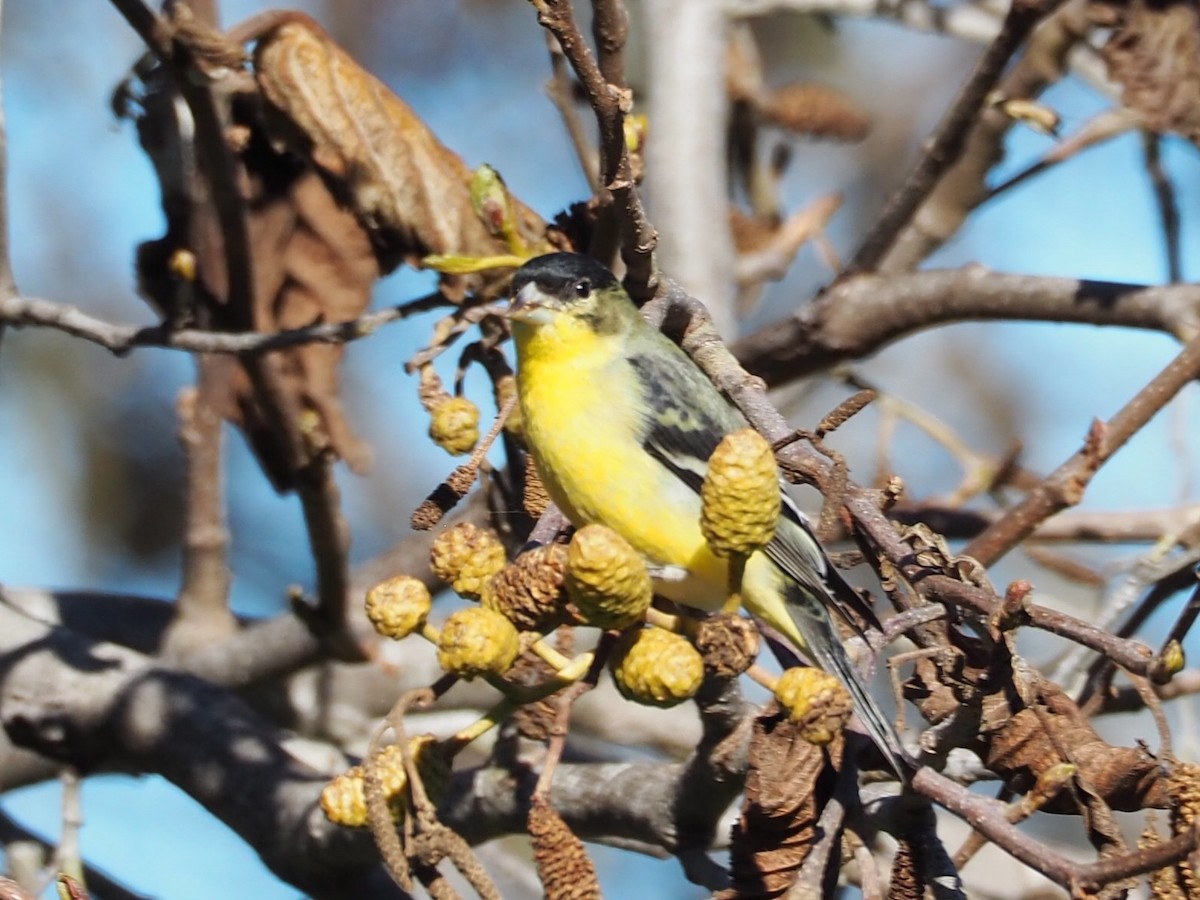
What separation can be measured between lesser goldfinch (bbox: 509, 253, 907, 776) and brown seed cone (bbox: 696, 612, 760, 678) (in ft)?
2.35

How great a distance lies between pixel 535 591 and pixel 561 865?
323mm

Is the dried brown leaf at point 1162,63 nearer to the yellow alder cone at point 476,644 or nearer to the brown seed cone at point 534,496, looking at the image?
the brown seed cone at point 534,496

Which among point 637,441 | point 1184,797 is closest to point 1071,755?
point 1184,797

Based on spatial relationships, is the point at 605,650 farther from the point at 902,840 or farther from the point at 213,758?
the point at 213,758

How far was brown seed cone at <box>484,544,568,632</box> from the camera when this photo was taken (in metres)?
1.73

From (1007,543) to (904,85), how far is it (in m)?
6.44

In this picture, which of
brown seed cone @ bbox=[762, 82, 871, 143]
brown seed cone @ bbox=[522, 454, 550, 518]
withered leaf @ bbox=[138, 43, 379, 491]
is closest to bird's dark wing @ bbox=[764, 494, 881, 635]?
brown seed cone @ bbox=[522, 454, 550, 518]

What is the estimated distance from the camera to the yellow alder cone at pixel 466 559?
1.88 m

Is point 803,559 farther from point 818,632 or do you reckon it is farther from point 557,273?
point 557,273

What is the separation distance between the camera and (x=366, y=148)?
10.1ft

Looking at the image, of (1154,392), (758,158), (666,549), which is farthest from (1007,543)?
(758,158)

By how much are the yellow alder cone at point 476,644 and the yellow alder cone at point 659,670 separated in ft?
0.47

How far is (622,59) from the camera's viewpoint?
2434 millimetres

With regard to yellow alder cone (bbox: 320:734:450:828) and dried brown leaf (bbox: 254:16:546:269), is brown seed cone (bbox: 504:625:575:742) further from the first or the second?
dried brown leaf (bbox: 254:16:546:269)
